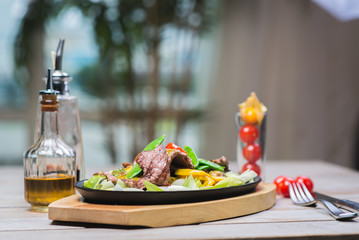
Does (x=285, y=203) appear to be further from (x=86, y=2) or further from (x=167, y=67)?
(x=167, y=67)

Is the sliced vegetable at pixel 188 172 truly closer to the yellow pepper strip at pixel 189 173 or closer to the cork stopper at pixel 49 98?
the yellow pepper strip at pixel 189 173

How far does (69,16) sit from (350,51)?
112 inches

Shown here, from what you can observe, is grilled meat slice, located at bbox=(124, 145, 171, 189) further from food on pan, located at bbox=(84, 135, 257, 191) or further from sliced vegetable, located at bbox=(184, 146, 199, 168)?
sliced vegetable, located at bbox=(184, 146, 199, 168)

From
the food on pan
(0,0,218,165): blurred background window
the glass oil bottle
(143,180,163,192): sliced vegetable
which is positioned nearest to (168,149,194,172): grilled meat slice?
the food on pan

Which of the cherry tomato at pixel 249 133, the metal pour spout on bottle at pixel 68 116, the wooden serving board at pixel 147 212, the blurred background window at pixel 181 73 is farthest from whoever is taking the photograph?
the blurred background window at pixel 181 73

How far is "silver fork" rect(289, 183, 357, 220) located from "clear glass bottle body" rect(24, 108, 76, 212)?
0.64 metres

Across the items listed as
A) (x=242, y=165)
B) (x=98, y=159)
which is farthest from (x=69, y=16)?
(x=242, y=165)

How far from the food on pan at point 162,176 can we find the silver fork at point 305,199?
18 centimetres

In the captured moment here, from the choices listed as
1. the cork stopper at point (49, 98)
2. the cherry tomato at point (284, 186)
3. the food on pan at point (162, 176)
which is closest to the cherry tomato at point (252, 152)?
the cherry tomato at point (284, 186)

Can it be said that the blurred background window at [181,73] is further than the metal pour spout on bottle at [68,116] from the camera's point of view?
Yes

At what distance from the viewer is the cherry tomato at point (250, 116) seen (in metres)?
1.61

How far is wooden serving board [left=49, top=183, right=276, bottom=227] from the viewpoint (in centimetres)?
101

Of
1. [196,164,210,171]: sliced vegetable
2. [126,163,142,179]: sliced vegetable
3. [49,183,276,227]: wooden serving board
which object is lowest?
[49,183,276,227]: wooden serving board

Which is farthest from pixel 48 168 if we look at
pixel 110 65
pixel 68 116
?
pixel 110 65
